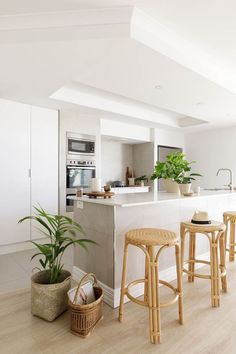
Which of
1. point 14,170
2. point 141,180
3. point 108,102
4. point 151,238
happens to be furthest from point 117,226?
point 141,180

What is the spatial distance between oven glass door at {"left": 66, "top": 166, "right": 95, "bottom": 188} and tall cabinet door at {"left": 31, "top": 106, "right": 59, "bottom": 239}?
20 centimetres

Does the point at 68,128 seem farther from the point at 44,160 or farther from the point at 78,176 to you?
the point at 78,176

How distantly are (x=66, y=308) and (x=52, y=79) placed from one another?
2266 mm

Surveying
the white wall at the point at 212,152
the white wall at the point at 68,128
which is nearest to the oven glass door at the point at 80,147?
the white wall at the point at 68,128

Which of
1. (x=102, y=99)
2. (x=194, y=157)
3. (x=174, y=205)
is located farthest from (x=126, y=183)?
(x=174, y=205)

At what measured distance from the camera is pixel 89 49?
1941mm

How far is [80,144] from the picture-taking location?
147 inches

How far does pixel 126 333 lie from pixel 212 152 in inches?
183

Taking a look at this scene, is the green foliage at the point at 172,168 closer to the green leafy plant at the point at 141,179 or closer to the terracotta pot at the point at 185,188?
the terracotta pot at the point at 185,188

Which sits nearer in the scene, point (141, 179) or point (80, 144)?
point (80, 144)

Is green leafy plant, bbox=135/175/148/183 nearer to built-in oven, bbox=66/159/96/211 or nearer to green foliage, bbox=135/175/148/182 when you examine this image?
green foliage, bbox=135/175/148/182

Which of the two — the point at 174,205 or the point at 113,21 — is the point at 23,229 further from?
the point at 113,21

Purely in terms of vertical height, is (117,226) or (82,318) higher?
(117,226)

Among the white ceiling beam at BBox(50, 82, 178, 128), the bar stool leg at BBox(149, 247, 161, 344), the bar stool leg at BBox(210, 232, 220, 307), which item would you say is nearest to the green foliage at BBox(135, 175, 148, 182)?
the white ceiling beam at BBox(50, 82, 178, 128)
